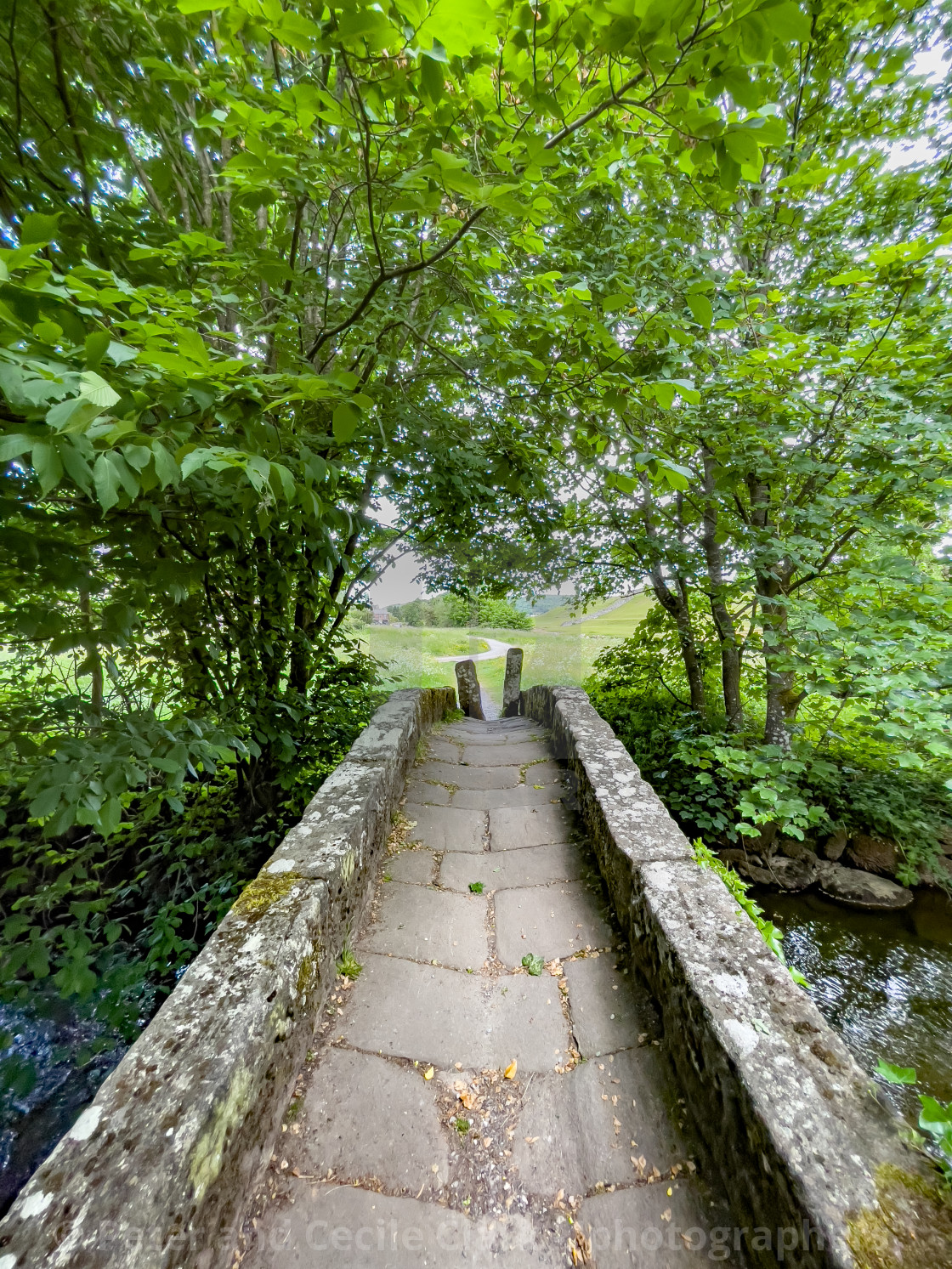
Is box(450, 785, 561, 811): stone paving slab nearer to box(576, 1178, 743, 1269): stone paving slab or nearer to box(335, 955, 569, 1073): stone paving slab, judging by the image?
box(335, 955, 569, 1073): stone paving slab

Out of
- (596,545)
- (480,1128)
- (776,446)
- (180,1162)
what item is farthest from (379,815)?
(596,545)

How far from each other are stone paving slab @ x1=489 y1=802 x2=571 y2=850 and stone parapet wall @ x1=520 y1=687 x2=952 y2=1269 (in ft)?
2.97

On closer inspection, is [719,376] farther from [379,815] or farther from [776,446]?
[379,815]

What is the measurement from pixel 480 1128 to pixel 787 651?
347cm

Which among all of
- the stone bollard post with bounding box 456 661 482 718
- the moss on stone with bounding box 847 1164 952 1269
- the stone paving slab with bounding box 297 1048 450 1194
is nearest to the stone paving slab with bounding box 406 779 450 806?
the stone paving slab with bounding box 297 1048 450 1194

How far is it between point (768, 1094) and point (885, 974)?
4.53m

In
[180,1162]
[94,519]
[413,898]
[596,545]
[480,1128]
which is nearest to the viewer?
[180,1162]

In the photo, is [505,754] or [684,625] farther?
[684,625]

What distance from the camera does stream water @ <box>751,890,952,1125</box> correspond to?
11.4 feet

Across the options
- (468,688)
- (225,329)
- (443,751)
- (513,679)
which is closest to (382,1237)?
(443,751)

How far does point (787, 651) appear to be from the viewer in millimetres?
3652

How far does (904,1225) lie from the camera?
33.9 inches

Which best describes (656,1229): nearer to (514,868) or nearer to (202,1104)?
(202,1104)

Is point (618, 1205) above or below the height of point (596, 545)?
below
